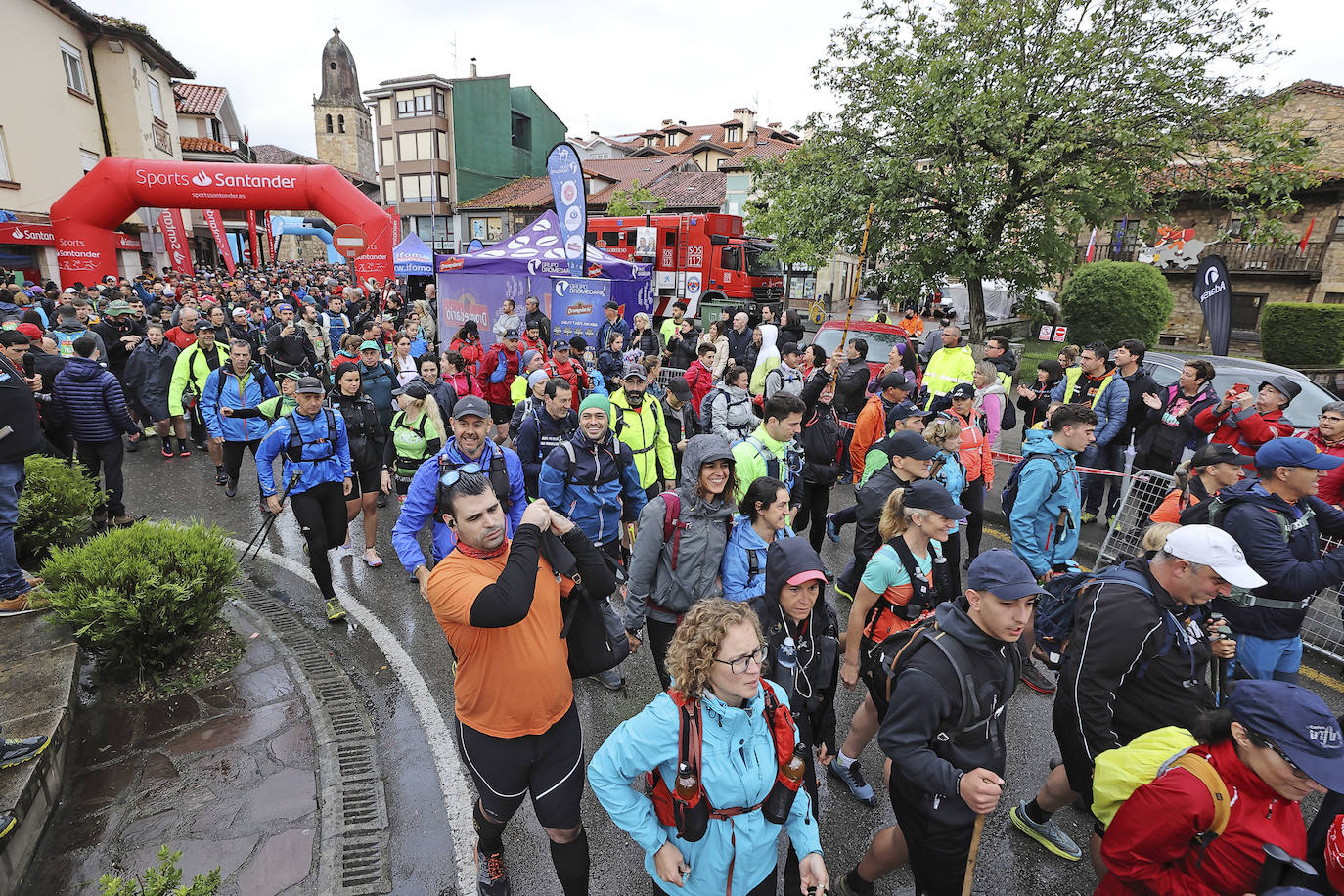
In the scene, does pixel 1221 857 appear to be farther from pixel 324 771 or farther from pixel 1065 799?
pixel 324 771

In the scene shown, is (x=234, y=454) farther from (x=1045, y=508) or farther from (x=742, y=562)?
(x=1045, y=508)

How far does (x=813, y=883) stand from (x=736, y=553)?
68.4 inches

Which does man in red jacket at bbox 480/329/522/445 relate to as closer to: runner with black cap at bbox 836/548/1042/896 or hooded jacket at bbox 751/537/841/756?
hooded jacket at bbox 751/537/841/756

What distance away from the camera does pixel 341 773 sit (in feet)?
12.6

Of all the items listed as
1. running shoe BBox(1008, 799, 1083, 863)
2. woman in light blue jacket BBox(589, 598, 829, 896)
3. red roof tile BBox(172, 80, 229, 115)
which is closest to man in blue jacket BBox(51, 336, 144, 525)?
woman in light blue jacket BBox(589, 598, 829, 896)

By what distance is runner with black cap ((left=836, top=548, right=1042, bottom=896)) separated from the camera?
2391mm

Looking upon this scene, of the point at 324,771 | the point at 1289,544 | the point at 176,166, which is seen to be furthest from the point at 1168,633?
the point at 176,166

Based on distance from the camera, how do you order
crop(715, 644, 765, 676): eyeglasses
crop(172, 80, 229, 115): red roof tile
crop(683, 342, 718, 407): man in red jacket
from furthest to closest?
crop(172, 80, 229, 115): red roof tile, crop(683, 342, 718, 407): man in red jacket, crop(715, 644, 765, 676): eyeglasses

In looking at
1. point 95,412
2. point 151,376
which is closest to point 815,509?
point 95,412

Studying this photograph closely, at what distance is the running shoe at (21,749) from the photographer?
3.22 m

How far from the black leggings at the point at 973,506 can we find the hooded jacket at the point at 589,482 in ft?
10.2

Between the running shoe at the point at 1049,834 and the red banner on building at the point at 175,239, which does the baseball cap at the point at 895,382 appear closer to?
the running shoe at the point at 1049,834

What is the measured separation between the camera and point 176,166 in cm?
1733

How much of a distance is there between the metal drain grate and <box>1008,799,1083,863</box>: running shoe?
3283 mm
